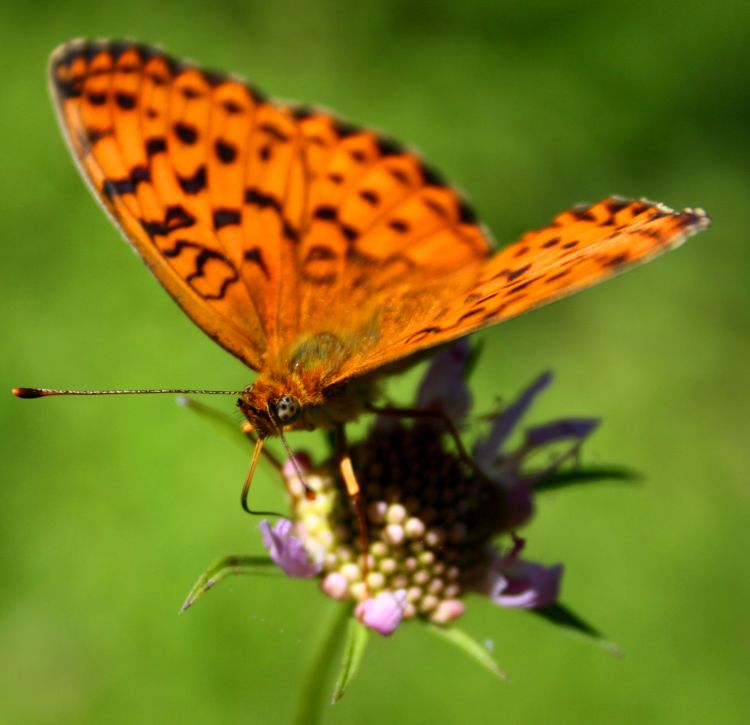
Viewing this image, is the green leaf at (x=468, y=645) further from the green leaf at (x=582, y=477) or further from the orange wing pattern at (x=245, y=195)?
the orange wing pattern at (x=245, y=195)

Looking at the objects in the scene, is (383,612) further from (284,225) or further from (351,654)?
(284,225)

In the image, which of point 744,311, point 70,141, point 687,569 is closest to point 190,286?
point 70,141

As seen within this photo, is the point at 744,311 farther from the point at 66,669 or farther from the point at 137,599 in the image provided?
the point at 66,669

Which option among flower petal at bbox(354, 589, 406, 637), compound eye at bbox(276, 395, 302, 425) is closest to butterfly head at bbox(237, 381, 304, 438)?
compound eye at bbox(276, 395, 302, 425)

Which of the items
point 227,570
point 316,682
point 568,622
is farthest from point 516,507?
point 227,570

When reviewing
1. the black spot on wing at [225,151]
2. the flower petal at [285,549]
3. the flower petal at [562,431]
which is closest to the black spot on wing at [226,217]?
the black spot on wing at [225,151]
